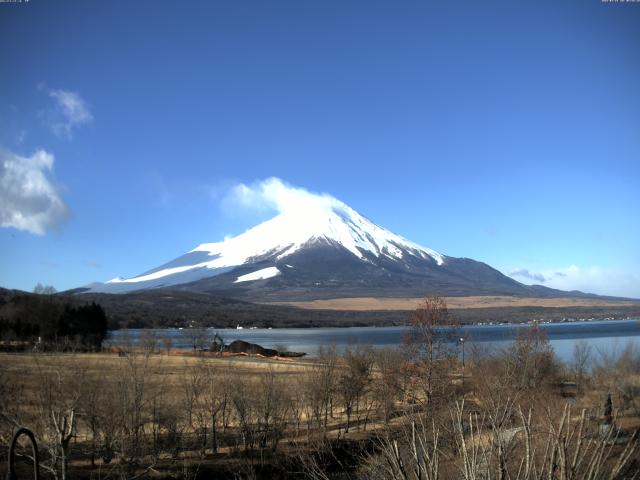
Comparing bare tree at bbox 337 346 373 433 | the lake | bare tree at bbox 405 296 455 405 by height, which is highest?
bare tree at bbox 405 296 455 405

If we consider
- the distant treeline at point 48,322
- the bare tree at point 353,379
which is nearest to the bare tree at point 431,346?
the bare tree at point 353,379

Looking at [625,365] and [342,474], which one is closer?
[342,474]

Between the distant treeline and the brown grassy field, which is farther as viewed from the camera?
the distant treeline

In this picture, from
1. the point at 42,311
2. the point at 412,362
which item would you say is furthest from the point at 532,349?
the point at 42,311

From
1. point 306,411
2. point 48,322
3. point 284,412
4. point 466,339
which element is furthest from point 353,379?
point 48,322

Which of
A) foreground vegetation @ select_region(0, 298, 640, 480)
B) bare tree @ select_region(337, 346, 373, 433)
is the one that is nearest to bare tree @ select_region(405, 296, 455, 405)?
foreground vegetation @ select_region(0, 298, 640, 480)

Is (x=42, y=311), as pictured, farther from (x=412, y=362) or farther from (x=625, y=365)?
(x=625, y=365)

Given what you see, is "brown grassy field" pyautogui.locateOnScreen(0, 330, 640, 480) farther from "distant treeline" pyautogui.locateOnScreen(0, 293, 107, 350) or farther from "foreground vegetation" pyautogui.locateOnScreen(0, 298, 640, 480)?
"distant treeline" pyautogui.locateOnScreen(0, 293, 107, 350)

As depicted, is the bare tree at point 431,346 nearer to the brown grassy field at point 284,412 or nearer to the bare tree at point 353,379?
the brown grassy field at point 284,412

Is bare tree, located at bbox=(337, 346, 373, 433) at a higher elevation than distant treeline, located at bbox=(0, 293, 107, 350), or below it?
below

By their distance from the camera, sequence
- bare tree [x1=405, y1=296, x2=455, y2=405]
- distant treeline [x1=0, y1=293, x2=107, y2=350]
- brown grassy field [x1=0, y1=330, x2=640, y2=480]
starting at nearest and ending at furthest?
brown grassy field [x1=0, y1=330, x2=640, y2=480] < bare tree [x1=405, y1=296, x2=455, y2=405] < distant treeline [x1=0, y1=293, x2=107, y2=350]

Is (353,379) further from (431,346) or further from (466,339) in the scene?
(466,339)

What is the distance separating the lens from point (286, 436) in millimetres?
30219

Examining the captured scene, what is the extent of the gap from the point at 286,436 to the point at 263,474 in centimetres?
465
